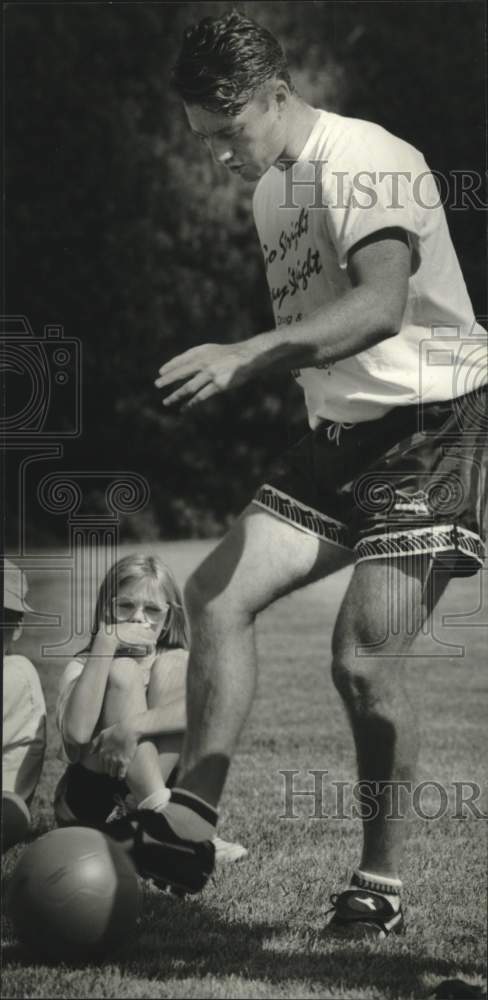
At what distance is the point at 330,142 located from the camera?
3.07 meters

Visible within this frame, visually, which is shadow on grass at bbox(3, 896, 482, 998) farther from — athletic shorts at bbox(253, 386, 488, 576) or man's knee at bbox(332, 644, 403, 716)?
athletic shorts at bbox(253, 386, 488, 576)

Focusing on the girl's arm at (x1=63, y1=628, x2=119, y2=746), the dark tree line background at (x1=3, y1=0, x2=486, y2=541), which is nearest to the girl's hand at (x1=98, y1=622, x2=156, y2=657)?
the girl's arm at (x1=63, y1=628, x2=119, y2=746)

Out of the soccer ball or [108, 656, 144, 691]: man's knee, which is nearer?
the soccer ball

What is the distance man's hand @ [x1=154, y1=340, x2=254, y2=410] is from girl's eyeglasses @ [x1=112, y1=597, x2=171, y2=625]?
5.57 feet

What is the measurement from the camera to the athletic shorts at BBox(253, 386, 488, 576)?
10.1 feet

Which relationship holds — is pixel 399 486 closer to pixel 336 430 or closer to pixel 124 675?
pixel 336 430

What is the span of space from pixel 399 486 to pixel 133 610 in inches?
55.2

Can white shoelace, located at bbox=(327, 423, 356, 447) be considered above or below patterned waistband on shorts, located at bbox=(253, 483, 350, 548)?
above

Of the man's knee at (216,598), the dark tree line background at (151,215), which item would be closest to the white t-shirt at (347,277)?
the man's knee at (216,598)

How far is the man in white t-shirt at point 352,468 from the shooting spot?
119 inches

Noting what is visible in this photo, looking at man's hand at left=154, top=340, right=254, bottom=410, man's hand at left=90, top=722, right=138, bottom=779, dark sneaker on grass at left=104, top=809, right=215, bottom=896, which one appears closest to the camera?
man's hand at left=154, top=340, right=254, bottom=410

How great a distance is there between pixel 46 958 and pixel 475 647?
605 cm

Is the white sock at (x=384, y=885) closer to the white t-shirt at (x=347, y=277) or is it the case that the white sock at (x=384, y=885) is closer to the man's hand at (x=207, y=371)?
the white t-shirt at (x=347, y=277)

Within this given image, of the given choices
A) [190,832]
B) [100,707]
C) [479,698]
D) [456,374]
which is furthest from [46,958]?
[479,698]
